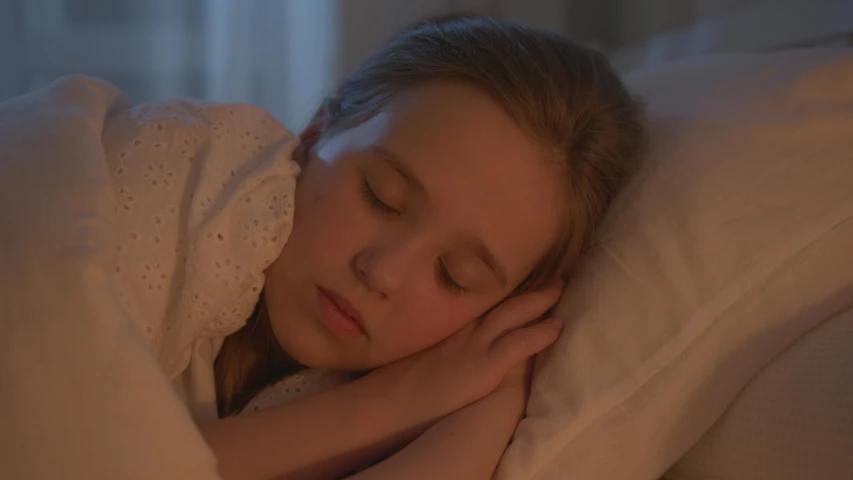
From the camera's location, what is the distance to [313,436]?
0.69 metres

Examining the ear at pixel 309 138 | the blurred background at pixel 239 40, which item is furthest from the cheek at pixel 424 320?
the blurred background at pixel 239 40

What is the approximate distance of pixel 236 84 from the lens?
181 cm

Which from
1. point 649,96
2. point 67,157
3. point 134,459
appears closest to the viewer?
point 134,459

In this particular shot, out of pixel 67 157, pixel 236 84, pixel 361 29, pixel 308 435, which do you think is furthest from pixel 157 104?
pixel 361 29

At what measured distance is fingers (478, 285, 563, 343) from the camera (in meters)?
0.79

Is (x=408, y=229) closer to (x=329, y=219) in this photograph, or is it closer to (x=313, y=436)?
(x=329, y=219)

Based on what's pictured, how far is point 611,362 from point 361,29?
1447 mm

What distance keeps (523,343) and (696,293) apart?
19 centimetres

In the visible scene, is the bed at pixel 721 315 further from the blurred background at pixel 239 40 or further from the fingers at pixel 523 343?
the blurred background at pixel 239 40

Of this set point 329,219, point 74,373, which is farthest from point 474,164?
point 74,373

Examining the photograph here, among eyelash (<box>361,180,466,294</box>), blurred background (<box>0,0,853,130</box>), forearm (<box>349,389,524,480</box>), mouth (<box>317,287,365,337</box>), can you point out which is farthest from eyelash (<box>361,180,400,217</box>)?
blurred background (<box>0,0,853,130</box>)

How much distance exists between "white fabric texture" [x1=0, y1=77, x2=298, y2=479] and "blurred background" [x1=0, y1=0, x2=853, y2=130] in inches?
31.1

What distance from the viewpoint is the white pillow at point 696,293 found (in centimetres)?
67

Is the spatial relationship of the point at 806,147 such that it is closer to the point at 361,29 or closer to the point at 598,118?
the point at 598,118
